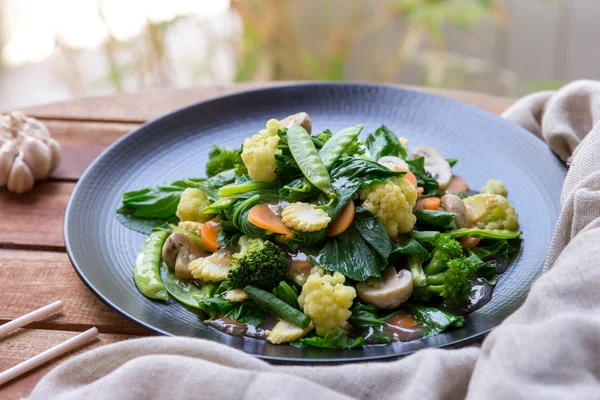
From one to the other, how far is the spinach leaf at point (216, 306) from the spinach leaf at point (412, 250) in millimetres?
729

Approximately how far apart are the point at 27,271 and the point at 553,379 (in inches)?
93.2

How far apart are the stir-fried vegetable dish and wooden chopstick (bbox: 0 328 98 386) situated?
13.5 inches

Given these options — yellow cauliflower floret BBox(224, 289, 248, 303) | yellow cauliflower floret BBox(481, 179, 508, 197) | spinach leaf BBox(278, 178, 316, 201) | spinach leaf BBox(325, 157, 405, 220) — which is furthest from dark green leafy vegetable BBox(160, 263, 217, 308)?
yellow cauliflower floret BBox(481, 179, 508, 197)

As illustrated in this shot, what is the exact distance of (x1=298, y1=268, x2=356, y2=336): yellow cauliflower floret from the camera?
2681 millimetres

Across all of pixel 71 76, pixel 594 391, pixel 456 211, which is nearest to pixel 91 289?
pixel 456 211

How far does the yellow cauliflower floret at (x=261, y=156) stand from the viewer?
123 inches

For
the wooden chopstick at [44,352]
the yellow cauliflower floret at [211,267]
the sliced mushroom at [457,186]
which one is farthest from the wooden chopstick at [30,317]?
the sliced mushroom at [457,186]

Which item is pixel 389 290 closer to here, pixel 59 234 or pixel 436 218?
pixel 436 218

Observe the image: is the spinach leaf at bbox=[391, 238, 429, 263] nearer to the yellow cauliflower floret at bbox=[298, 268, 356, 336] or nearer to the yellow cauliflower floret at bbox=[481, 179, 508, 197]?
the yellow cauliflower floret at bbox=[298, 268, 356, 336]

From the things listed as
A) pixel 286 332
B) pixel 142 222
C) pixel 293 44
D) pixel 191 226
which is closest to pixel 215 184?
pixel 191 226

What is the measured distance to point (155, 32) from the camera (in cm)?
696

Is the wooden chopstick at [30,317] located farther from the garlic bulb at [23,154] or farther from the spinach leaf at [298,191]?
the garlic bulb at [23,154]

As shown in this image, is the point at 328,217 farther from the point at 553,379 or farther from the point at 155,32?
the point at 155,32

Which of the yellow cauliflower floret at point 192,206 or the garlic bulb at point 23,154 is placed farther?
the garlic bulb at point 23,154
